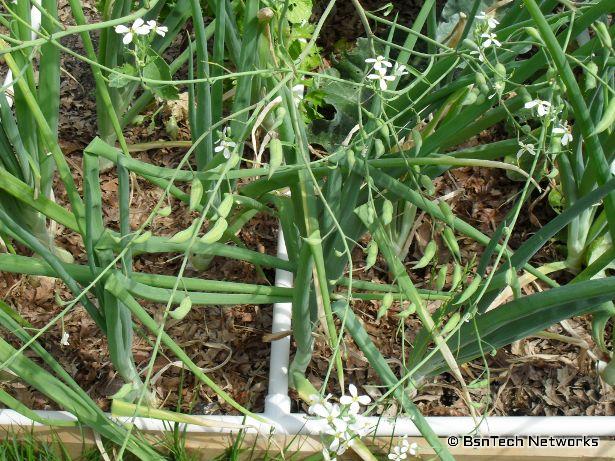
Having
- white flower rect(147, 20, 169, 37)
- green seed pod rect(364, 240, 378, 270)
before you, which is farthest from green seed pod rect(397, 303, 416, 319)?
white flower rect(147, 20, 169, 37)

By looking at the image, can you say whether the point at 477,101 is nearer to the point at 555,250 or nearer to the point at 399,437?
the point at 399,437

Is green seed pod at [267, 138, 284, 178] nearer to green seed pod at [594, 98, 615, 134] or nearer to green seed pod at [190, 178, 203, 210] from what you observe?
green seed pod at [190, 178, 203, 210]

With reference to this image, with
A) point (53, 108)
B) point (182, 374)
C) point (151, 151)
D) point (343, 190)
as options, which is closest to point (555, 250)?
point (343, 190)

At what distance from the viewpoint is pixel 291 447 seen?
1.13 meters

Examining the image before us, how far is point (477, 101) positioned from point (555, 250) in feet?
2.19

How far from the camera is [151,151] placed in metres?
1.50

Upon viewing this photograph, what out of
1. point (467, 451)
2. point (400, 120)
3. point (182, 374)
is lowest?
point (467, 451)

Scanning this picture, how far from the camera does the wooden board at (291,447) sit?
112 centimetres

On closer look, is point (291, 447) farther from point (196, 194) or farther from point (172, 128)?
point (172, 128)

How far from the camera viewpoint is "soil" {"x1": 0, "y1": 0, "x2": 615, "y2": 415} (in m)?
1.25

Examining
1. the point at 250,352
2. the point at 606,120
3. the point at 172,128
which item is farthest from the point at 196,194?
the point at 172,128

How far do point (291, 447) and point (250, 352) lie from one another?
0.74ft

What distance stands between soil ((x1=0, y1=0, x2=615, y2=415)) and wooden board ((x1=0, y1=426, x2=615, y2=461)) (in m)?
0.09

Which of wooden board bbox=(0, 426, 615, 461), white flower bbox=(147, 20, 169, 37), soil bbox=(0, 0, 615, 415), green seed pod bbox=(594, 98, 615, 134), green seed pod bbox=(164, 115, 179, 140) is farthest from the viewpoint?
green seed pod bbox=(164, 115, 179, 140)
